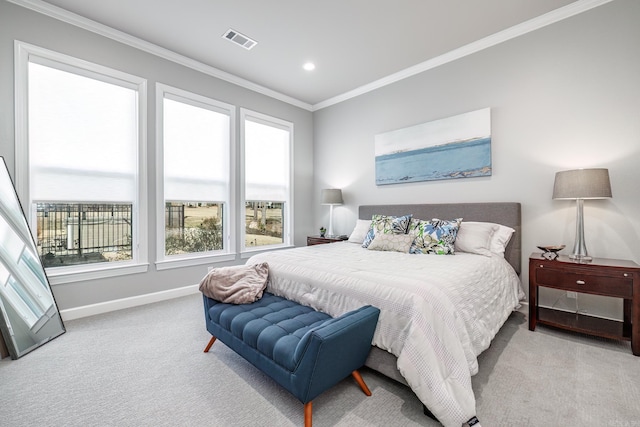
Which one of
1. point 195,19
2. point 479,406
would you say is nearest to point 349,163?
point 195,19

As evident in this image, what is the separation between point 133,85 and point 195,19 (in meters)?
1.11

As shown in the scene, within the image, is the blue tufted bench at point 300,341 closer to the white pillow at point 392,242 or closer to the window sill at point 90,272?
the white pillow at point 392,242

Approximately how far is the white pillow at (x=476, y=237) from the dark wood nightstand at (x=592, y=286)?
40 cm

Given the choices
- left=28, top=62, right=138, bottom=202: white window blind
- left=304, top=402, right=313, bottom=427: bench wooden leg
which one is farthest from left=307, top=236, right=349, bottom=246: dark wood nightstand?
left=304, top=402, right=313, bottom=427: bench wooden leg

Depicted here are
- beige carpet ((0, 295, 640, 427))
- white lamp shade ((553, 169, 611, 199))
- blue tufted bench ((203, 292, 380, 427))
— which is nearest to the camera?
blue tufted bench ((203, 292, 380, 427))

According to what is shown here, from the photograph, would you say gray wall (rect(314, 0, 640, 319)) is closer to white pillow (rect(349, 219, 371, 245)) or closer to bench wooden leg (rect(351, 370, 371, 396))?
white pillow (rect(349, 219, 371, 245))

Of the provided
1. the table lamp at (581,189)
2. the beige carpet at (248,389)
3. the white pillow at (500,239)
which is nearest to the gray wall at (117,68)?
the beige carpet at (248,389)

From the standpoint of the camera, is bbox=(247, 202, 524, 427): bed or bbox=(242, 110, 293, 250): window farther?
bbox=(242, 110, 293, 250): window

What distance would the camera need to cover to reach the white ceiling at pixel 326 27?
270 centimetres

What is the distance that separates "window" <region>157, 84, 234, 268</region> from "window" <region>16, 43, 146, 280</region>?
0.90 feet

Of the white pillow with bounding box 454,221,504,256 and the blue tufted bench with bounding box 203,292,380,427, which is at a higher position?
the white pillow with bounding box 454,221,504,256

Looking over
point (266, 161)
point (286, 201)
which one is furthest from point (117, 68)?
point (286, 201)

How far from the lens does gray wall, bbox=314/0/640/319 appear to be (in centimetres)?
253

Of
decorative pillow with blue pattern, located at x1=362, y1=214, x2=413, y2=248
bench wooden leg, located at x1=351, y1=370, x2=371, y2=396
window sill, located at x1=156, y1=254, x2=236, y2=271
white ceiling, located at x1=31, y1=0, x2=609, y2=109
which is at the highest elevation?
white ceiling, located at x1=31, y1=0, x2=609, y2=109
